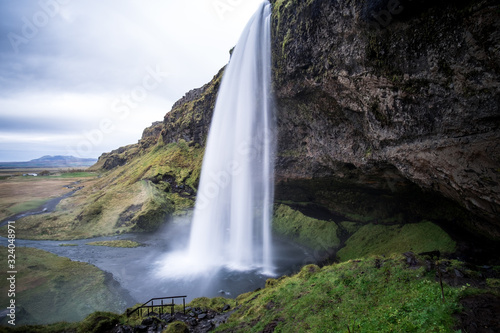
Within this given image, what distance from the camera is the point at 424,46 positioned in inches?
508

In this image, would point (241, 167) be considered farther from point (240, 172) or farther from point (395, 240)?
point (395, 240)

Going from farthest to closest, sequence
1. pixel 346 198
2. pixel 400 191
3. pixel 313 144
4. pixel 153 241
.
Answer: pixel 153 241
pixel 346 198
pixel 313 144
pixel 400 191

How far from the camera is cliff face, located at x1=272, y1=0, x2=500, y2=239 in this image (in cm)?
1149

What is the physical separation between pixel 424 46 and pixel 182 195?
41.5 m

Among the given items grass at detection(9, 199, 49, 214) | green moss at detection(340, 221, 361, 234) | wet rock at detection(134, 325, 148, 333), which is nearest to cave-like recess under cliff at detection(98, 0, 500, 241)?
green moss at detection(340, 221, 361, 234)

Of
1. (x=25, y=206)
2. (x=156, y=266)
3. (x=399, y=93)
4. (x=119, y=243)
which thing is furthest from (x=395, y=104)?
(x=25, y=206)

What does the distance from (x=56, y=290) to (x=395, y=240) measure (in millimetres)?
29101

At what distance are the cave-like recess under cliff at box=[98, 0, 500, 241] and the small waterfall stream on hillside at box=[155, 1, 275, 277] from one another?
3418 millimetres

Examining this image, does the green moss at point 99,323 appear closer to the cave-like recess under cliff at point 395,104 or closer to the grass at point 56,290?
the grass at point 56,290

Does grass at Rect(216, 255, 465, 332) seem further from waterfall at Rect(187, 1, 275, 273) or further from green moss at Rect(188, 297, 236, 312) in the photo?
waterfall at Rect(187, 1, 275, 273)

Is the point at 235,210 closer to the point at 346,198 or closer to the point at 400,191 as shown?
the point at 346,198

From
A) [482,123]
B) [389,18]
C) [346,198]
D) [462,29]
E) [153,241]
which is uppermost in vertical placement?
[389,18]

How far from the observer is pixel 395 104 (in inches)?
607

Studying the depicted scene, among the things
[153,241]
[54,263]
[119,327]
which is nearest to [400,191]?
[119,327]
